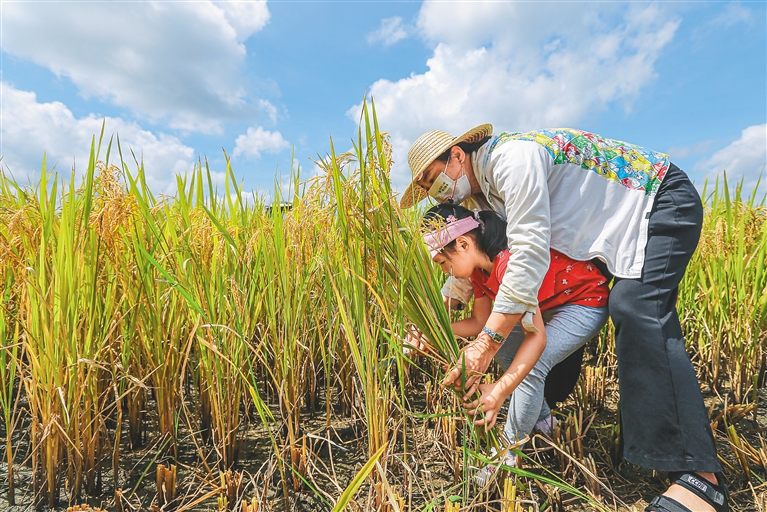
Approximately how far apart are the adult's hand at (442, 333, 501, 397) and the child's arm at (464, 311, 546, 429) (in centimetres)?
3

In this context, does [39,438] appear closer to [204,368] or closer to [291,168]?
[204,368]

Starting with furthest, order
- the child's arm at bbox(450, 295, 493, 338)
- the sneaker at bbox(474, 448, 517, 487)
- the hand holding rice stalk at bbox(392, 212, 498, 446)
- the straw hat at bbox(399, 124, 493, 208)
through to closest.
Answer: the child's arm at bbox(450, 295, 493, 338) → the straw hat at bbox(399, 124, 493, 208) → the sneaker at bbox(474, 448, 517, 487) → the hand holding rice stalk at bbox(392, 212, 498, 446)

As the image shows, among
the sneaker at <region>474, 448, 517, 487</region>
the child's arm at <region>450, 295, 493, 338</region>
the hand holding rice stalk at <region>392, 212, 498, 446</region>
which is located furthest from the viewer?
the child's arm at <region>450, 295, 493, 338</region>

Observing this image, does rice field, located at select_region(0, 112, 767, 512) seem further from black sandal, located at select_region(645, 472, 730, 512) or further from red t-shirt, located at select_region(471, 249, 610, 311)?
red t-shirt, located at select_region(471, 249, 610, 311)

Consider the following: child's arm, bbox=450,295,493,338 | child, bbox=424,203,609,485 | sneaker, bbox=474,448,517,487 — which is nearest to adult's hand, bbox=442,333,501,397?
child, bbox=424,203,609,485

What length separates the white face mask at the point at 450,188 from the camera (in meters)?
1.40

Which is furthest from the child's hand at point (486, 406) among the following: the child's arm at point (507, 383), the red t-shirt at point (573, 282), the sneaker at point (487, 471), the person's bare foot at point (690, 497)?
the person's bare foot at point (690, 497)

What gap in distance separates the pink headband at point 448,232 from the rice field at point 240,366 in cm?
14

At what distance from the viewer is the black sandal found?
48.3 inches

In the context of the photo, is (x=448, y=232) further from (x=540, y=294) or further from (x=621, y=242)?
(x=621, y=242)

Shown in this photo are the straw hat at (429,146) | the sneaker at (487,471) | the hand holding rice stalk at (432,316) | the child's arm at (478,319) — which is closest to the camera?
the hand holding rice stalk at (432,316)

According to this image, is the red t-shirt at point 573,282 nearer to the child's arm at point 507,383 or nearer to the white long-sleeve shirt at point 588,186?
the white long-sleeve shirt at point 588,186

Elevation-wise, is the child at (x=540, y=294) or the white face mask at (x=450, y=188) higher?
the white face mask at (x=450, y=188)

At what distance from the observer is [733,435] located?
153 cm
